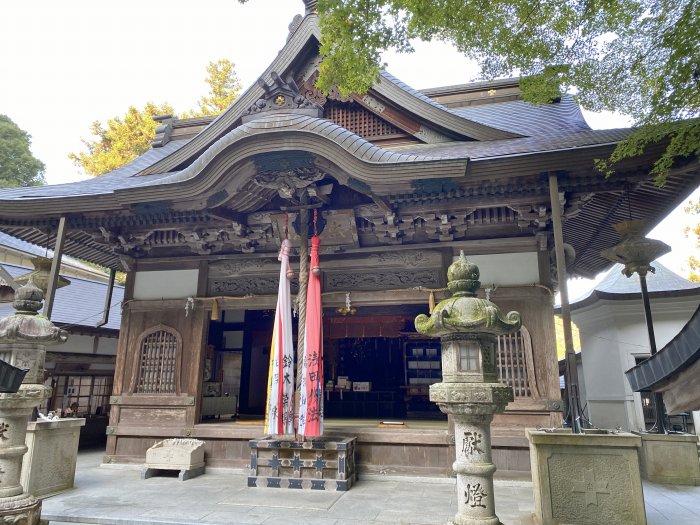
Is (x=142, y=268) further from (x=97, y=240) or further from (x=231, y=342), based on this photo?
(x=231, y=342)

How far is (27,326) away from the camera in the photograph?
16.9 feet

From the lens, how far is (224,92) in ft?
85.0

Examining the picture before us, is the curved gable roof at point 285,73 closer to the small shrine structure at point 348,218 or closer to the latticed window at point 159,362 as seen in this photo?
the small shrine structure at point 348,218

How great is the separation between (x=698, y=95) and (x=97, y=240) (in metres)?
10.1

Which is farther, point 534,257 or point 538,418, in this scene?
point 534,257

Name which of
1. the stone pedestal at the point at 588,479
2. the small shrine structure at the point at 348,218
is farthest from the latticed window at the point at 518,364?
the stone pedestal at the point at 588,479

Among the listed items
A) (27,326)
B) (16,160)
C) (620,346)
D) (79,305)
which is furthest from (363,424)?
(16,160)

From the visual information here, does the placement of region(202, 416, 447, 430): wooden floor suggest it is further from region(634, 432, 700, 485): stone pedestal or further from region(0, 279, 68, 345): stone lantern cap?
region(0, 279, 68, 345): stone lantern cap

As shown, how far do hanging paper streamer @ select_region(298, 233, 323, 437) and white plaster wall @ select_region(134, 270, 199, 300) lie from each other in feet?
10.0

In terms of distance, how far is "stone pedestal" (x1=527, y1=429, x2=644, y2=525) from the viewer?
476 centimetres

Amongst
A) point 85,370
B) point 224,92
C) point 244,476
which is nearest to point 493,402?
point 244,476

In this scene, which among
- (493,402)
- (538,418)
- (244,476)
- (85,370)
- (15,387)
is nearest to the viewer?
(493,402)

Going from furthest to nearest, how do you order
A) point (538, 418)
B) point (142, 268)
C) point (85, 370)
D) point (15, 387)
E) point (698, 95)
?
1. point (85, 370)
2. point (142, 268)
3. point (538, 418)
4. point (698, 95)
5. point (15, 387)

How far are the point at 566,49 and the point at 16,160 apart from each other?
34181mm
